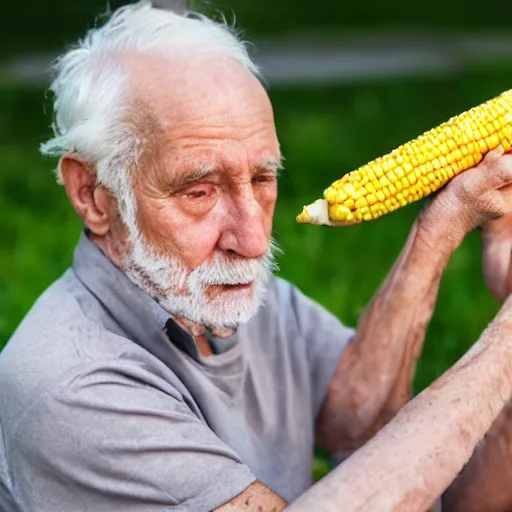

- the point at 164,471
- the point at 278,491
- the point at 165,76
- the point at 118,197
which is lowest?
the point at 278,491

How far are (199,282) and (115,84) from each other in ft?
1.86

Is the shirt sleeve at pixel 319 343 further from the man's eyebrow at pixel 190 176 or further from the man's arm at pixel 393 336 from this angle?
the man's eyebrow at pixel 190 176

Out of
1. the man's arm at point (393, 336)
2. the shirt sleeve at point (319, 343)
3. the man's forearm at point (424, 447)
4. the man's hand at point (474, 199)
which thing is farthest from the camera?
the shirt sleeve at point (319, 343)

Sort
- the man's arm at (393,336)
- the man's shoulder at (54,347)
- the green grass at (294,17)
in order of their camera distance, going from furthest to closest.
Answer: the green grass at (294,17), the man's arm at (393,336), the man's shoulder at (54,347)

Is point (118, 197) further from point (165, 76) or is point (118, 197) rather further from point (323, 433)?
point (323, 433)

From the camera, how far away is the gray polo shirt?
2.75 meters

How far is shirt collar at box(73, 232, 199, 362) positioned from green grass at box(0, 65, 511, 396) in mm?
2173

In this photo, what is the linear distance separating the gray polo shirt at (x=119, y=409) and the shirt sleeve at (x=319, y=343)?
30 centimetres

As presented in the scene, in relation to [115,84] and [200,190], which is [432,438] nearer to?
[200,190]

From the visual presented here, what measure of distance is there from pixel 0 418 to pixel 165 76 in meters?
0.97

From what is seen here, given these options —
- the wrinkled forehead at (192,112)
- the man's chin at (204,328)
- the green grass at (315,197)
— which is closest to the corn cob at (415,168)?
the wrinkled forehead at (192,112)

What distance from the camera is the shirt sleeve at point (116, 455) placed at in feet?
8.97

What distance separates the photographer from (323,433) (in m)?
3.72

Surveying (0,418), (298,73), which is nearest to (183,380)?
(0,418)
